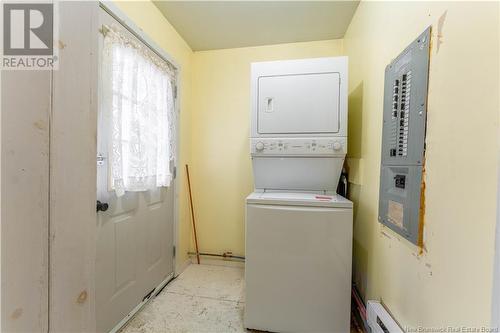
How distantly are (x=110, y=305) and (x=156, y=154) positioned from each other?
1.11 metres

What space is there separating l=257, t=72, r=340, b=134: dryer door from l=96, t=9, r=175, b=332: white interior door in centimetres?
111

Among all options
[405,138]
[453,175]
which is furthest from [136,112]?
[453,175]

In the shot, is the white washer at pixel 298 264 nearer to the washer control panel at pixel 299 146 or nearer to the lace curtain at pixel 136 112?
the washer control panel at pixel 299 146

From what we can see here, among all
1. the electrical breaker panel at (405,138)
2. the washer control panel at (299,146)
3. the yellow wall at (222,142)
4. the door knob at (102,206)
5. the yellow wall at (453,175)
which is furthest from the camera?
the yellow wall at (222,142)

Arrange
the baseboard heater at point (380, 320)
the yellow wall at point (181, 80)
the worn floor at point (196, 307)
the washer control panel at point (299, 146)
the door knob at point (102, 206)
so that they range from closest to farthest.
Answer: the baseboard heater at point (380, 320) → the door knob at point (102, 206) → the worn floor at point (196, 307) → the washer control panel at point (299, 146) → the yellow wall at point (181, 80)

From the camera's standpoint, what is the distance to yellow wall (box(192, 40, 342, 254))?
246 cm

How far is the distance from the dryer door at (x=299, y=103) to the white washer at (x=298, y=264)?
59 centimetres

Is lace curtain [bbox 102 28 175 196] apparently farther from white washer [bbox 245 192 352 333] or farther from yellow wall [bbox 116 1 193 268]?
white washer [bbox 245 192 352 333]

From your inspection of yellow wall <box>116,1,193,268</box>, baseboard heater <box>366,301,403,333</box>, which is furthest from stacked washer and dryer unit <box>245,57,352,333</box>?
yellow wall <box>116,1,193,268</box>

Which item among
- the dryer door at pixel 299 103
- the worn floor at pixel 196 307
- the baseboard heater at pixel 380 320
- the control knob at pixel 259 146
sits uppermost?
the dryer door at pixel 299 103

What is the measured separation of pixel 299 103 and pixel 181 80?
50.8 inches

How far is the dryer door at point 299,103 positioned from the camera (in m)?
1.70

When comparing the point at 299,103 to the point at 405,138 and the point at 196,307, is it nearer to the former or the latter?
the point at 405,138

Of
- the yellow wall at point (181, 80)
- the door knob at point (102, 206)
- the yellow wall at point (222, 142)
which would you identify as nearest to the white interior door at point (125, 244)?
the door knob at point (102, 206)
